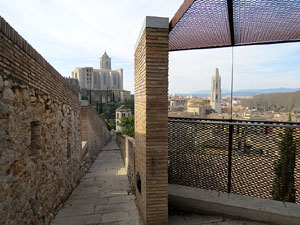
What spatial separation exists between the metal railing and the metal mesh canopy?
149cm

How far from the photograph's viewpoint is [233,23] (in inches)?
120

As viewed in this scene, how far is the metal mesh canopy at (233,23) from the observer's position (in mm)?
2502

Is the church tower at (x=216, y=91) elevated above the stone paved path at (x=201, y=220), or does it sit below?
above

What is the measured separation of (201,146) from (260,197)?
123 centimetres

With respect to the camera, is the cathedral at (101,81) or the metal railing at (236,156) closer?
the metal railing at (236,156)

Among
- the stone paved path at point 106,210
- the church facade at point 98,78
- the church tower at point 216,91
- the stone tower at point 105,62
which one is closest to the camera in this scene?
the stone paved path at point 106,210

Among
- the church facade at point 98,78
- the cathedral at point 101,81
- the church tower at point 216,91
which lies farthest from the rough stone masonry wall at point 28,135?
the church facade at point 98,78

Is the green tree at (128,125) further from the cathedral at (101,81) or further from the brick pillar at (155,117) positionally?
the cathedral at (101,81)

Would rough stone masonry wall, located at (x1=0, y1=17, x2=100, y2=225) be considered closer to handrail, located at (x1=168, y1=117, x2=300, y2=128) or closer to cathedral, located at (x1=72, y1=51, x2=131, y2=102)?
handrail, located at (x1=168, y1=117, x2=300, y2=128)

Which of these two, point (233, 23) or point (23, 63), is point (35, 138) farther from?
point (233, 23)

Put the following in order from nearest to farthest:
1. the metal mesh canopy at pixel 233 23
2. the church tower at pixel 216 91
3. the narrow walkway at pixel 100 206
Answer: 1. the metal mesh canopy at pixel 233 23
2. the narrow walkway at pixel 100 206
3. the church tower at pixel 216 91

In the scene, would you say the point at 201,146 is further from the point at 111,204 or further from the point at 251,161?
the point at 111,204

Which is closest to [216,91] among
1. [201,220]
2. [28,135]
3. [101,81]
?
[101,81]

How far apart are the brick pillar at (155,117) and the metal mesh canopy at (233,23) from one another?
1.09 ft
